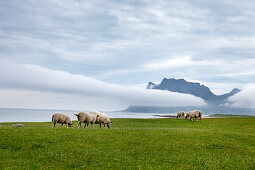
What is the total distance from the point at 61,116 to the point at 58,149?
65.5ft

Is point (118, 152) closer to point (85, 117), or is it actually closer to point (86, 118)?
point (85, 117)

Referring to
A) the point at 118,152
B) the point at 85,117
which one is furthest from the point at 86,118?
the point at 118,152

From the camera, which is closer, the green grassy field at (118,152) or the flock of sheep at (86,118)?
the green grassy field at (118,152)

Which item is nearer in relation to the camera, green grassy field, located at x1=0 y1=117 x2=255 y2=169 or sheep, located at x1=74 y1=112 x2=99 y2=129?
green grassy field, located at x1=0 y1=117 x2=255 y2=169

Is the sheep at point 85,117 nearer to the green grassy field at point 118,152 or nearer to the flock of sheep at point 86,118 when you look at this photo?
the flock of sheep at point 86,118

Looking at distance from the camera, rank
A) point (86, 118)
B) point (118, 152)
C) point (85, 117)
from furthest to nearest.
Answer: point (86, 118)
point (85, 117)
point (118, 152)

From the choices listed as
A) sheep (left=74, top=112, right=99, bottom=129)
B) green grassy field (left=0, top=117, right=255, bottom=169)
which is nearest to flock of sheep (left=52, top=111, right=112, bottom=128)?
sheep (left=74, top=112, right=99, bottom=129)

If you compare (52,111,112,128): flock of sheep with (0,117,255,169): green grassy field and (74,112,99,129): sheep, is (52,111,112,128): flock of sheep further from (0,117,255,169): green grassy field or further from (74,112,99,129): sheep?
(0,117,255,169): green grassy field

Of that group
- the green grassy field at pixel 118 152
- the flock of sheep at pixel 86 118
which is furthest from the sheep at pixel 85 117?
the green grassy field at pixel 118 152

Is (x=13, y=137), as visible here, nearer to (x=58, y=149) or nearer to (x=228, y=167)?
(x=58, y=149)

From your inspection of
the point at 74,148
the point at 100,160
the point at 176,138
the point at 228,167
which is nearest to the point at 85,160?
the point at 100,160

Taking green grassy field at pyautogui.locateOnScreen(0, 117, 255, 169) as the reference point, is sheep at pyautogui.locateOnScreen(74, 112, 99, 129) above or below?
above

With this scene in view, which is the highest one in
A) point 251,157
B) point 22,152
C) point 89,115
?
point 89,115

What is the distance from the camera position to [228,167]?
15.1 metres
